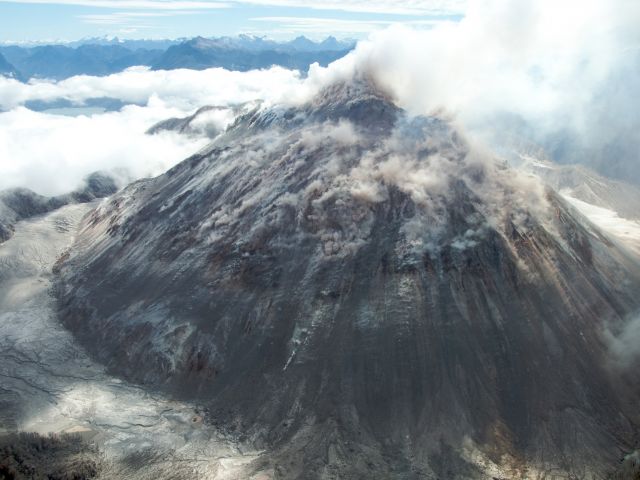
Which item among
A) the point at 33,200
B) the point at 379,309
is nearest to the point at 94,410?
the point at 379,309

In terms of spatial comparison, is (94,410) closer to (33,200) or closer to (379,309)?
(379,309)

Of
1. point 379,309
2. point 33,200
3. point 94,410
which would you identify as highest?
point 379,309

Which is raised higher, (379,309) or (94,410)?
(379,309)

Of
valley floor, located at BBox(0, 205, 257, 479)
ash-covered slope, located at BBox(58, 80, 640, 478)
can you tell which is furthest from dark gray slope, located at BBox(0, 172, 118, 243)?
ash-covered slope, located at BBox(58, 80, 640, 478)

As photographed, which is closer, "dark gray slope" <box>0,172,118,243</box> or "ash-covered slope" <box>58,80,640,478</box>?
"ash-covered slope" <box>58,80,640,478</box>

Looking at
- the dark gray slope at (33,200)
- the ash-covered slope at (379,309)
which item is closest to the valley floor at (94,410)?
the ash-covered slope at (379,309)

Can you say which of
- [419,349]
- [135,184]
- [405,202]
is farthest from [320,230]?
[135,184]

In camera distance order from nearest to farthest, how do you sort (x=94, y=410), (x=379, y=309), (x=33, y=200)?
(x=94, y=410)
(x=379, y=309)
(x=33, y=200)

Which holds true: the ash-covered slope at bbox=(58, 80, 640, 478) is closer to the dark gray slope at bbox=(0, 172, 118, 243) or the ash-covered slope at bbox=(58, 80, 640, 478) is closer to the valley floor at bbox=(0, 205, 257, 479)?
the valley floor at bbox=(0, 205, 257, 479)
